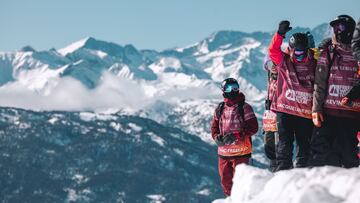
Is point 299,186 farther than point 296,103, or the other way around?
point 296,103

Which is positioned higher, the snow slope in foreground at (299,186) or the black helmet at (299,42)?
the black helmet at (299,42)

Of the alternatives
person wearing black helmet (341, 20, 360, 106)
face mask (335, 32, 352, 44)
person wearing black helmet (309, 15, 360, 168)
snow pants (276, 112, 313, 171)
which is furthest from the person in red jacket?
person wearing black helmet (341, 20, 360, 106)

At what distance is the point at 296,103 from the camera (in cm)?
1306

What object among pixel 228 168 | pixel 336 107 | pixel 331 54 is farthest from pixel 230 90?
pixel 336 107

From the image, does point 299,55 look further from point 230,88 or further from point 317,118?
point 230,88

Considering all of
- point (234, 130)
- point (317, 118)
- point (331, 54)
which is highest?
point (331, 54)

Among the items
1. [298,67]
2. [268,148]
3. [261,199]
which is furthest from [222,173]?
[261,199]

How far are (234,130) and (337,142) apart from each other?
11.2ft

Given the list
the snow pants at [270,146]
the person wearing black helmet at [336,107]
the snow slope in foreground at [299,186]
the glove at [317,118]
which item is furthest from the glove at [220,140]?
the snow slope in foreground at [299,186]

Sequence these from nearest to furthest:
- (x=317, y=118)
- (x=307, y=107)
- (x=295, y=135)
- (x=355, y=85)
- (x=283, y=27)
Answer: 1. (x=355, y=85)
2. (x=317, y=118)
3. (x=307, y=107)
4. (x=295, y=135)
5. (x=283, y=27)

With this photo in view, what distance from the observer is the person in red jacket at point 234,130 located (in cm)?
1491

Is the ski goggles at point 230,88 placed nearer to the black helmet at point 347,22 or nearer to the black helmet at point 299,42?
the black helmet at point 299,42

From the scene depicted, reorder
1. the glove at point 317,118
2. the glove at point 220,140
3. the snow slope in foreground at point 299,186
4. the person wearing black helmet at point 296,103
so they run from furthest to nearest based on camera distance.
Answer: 1. the glove at point 220,140
2. the person wearing black helmet at point 296,103
3. the glove at point 317,118
4. the snow slope in foreground at point 299,186

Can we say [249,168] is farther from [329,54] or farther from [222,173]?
[222,173]
